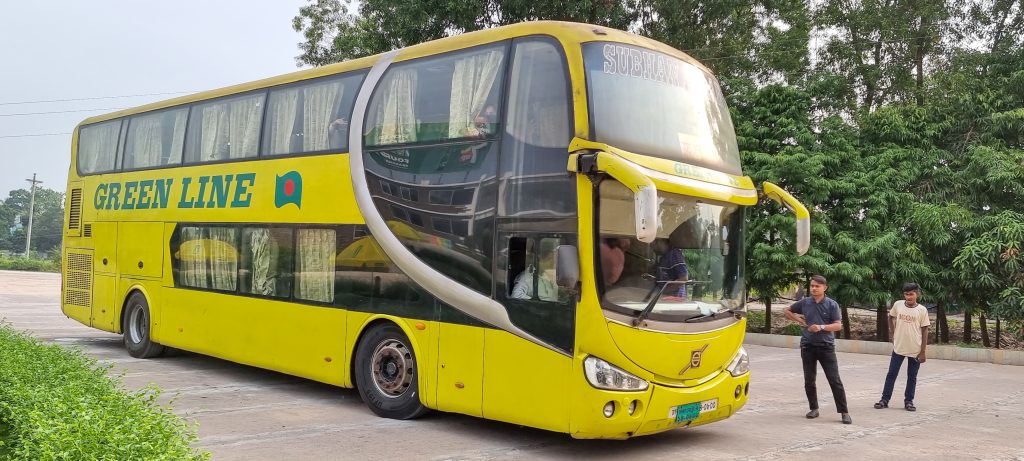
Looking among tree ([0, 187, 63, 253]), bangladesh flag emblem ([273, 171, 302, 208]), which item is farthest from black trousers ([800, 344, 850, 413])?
tree ([0, 187, 63, 253])

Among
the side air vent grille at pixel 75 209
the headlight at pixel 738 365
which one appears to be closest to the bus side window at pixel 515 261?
the headlight at pixel 738 365

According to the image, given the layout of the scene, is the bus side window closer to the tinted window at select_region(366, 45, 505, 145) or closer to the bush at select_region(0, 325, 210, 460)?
the tinted window at select_region(366, 45, 505, 145)

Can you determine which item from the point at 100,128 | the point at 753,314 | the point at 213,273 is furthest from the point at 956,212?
the point at 100,128

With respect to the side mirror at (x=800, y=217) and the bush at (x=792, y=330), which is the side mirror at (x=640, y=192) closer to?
the side mirror at (x=800, y=217)

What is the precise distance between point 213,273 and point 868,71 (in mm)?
17698

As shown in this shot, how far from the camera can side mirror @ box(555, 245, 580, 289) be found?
6234mm

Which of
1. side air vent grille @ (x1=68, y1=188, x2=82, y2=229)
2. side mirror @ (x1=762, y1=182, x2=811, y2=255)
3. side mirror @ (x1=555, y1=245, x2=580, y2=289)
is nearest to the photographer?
side mirror @ (x1=555, y1=245, x2=580, y2=289)

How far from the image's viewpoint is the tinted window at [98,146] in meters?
12.8

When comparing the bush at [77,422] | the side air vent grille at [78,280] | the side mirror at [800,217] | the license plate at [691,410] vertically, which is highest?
the side mirror at [800,217]

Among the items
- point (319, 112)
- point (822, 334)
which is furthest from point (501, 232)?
point (822, 334)

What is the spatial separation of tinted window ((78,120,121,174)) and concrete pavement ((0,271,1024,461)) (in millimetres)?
3193

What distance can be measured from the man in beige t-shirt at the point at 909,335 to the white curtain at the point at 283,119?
7.34 metres

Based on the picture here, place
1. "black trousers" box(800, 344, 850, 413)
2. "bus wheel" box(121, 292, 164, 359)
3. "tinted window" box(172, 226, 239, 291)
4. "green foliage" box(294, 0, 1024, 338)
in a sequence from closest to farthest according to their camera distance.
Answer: "black trousers" box(800, 344, 850, 413), "tinted window" box(172, 226, 239, 291), "bus wheel" box(121, 292, 164, 359), "green foliage" box(294, 0, 1024, 338)

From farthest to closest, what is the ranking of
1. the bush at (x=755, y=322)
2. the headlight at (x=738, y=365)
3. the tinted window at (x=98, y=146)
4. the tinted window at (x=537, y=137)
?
the bush at (x=755, y=322), the tinted window at (x=98, y=146), the headlight at (x=738, y=365), the tinted window at (x=537, y=137)
